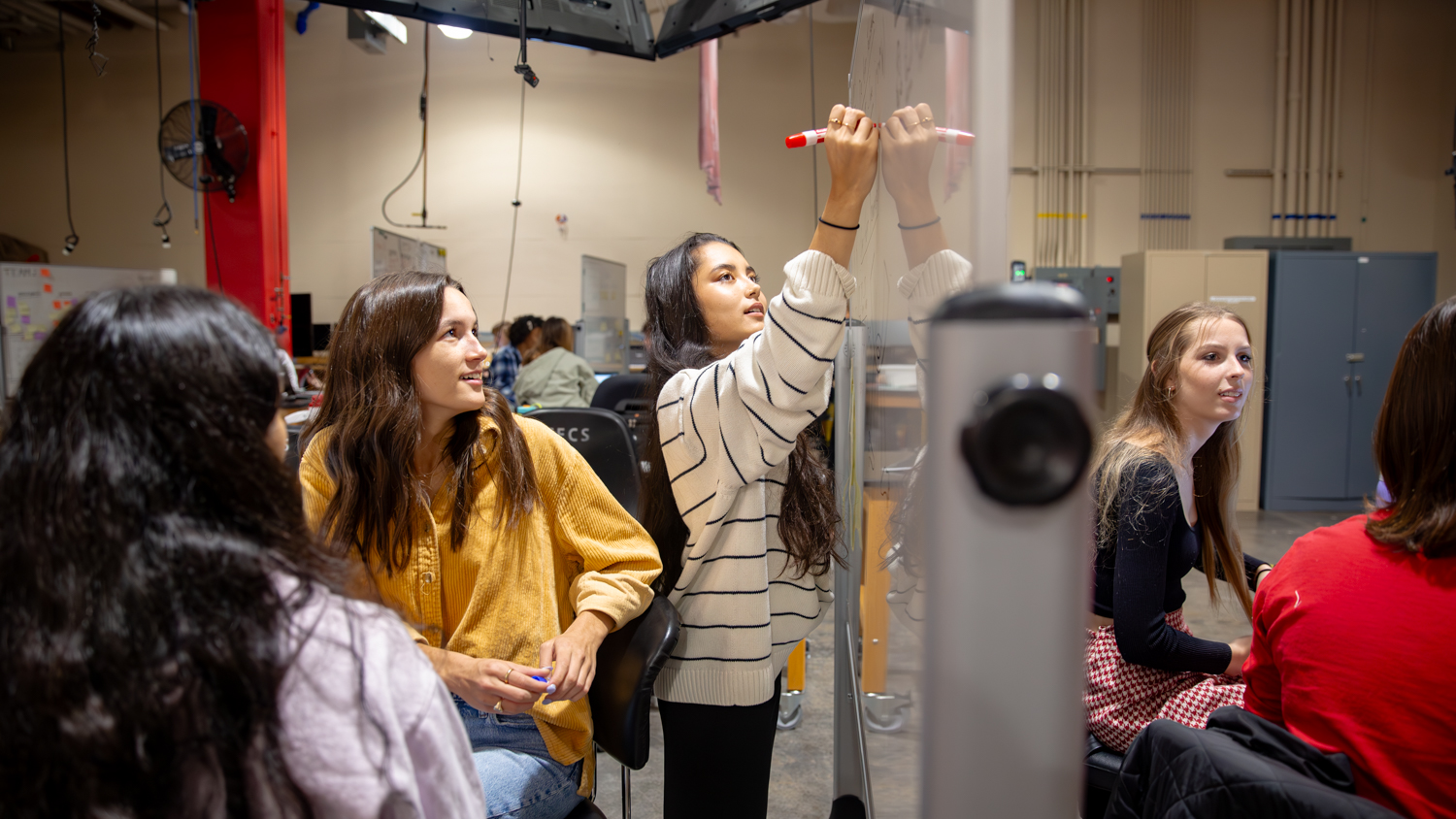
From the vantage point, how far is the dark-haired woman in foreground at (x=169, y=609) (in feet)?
1.64

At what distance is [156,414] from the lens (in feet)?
1.74

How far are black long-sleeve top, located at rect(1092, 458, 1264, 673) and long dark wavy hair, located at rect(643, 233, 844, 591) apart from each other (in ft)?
1.47

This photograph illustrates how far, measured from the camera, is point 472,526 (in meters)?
1.18

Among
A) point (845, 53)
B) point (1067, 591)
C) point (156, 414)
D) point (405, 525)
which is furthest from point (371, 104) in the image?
point (1067, 591)

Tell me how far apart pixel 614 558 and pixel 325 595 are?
635 mm

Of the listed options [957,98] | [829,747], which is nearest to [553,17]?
[957,98]

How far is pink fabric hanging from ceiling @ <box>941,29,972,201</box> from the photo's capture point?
0.41 m

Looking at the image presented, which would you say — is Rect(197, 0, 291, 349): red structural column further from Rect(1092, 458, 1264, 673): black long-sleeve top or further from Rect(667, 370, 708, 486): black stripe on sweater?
Rect(1092, 458, 1264, 673): black long-sleeve top

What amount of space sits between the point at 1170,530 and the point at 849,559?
0.50m

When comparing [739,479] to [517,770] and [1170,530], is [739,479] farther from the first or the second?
[1170,530]

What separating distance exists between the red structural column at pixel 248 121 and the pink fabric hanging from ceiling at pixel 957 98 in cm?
524

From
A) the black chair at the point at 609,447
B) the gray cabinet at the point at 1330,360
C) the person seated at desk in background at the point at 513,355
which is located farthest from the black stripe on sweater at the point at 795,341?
the gray cabinet at the point at 1330,360

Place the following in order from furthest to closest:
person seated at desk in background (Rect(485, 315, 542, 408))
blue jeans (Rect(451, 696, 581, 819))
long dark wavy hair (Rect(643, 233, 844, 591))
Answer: person seated at desk in background (Rect(485, 315, 542, 408)), long dark wavy hair (Rect(643, 233, 844, 591)), blue jeans (Rect(451, 696, 581, 819))

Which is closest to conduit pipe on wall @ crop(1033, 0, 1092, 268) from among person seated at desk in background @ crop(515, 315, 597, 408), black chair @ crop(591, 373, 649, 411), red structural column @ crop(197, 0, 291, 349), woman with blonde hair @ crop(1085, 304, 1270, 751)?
person seated at desk in background @ crop(515, 315, 597, 408)
